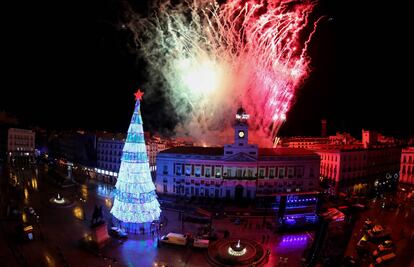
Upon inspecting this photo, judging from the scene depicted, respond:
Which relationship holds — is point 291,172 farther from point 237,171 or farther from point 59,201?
point 59,201

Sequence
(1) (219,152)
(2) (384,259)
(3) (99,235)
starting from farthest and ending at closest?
(1) (219,152) → (3) (99,235) → (2) (384,259)

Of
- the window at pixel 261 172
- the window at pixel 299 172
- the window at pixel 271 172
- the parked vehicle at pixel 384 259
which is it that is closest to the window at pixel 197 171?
the window at pixel 261 172

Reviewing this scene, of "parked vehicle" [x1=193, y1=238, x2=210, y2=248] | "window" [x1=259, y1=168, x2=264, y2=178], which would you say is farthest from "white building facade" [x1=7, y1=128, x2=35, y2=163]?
"parked vehicle" [x1=193, y1=238, x2=210, y2=248]

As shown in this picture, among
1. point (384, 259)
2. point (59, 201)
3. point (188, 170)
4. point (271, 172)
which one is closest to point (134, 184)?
point (59, 201)

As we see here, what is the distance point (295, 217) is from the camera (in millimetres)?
40062

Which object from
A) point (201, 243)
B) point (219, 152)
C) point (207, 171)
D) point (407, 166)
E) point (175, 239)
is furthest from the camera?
point (407, 166)

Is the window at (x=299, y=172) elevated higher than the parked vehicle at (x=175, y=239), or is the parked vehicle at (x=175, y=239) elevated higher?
the window at (x=299, y=172)

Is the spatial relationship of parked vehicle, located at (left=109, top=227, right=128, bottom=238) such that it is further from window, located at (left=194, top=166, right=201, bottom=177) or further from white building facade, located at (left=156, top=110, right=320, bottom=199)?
window, located at (left=194, top=166, right=201, bottom=177)

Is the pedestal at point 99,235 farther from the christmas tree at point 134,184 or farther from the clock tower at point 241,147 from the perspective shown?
the clock tower at point 241,147

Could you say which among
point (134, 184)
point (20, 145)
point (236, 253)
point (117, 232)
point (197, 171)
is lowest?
point (236, 253)

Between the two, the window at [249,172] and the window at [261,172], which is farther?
the window at [261,172]

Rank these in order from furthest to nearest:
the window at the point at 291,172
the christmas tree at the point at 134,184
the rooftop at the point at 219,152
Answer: the window at the point at 291,172, the rooftop at the point at 219,152, the christmas tree at the point at 134,184

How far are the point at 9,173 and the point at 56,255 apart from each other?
3946cm

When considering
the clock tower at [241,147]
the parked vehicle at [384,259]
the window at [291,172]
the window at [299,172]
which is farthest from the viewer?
the window at [299,172]
